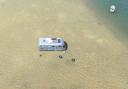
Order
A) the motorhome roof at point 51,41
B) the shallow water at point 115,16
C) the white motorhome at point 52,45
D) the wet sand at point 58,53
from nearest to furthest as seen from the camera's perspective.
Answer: the wet sand at point 58,53 → the white motorhome at point 52,45 → the motorhome roof at point 51,41 → the shallow water at point 115,16

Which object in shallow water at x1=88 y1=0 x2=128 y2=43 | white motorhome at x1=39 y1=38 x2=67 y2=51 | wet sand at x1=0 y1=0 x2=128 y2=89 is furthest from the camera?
shallow water at x1=88 y1=0 x2=128 y2=43

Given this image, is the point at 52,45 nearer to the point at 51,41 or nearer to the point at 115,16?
the point at 51,41

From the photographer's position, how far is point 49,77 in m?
49.3

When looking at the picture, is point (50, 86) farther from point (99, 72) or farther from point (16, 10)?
Answer: point (16, 10)

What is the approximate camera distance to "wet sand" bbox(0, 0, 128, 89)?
4866 cm

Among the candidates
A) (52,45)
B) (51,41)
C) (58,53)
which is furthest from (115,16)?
(52,45)

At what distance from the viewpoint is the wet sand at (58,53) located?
48.7 m

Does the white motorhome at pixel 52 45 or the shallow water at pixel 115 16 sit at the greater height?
the shallow water at pixel 115 16

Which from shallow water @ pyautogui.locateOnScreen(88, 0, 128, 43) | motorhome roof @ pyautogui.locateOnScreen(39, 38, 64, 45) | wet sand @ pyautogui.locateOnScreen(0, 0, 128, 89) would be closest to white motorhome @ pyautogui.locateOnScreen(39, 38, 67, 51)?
motorhome roof @ pyautogui.locateOnScreen(39, 38, 64, 45)

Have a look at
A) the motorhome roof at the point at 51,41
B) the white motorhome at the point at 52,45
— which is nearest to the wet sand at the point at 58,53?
the white motorhome at the point at 52,45

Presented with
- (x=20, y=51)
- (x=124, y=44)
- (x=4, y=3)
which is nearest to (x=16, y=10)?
(x=4, y=3)

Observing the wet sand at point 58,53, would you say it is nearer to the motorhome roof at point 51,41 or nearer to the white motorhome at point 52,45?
the white motorhome at point 52,45

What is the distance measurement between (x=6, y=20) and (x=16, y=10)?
3.93m

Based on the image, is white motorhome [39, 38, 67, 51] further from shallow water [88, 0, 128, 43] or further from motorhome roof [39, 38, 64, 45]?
shallow water [88, 0, 128, 43]
